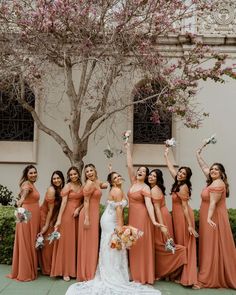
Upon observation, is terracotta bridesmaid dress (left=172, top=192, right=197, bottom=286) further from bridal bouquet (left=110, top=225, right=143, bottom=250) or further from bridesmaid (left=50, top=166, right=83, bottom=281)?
bridesmaid (left=50, top=166, right=83, bottom=281)

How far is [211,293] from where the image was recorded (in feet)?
22.3

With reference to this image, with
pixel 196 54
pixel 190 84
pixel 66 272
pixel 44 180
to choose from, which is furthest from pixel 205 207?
pixel 44 180

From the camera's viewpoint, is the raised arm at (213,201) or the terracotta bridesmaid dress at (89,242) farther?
the terracotta bridesmaid dress at (89,242)

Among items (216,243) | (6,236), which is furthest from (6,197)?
(216,243)

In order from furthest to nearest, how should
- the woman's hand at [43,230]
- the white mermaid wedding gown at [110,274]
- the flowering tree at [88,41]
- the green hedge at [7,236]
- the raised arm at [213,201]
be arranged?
1. the flowering tree at [88,41]
2. the green hedge at [7,236]
3. the woman's hand at [43,230]
4. the raised arm at [213,201]
5. the white mermaid wedding gown at [110,274]

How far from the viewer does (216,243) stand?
7.10 m

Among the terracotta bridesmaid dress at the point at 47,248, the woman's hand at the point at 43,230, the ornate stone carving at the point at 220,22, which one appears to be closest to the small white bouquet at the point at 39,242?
the woman's hand at the point at 43,230

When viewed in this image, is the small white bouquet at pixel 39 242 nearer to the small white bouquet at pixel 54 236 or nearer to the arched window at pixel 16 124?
the small white bouquet at pixel 54 236

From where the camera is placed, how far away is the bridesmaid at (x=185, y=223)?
711cm

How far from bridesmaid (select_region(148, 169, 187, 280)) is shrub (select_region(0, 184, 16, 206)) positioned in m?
6.71

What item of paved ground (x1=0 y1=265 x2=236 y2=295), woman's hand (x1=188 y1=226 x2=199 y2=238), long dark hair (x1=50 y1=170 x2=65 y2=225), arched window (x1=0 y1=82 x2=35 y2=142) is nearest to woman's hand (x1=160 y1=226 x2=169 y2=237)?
woman's hand (x1=188 y1=226 x2=199 y2=238)

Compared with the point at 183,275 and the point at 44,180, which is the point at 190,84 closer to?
the point at 183,275

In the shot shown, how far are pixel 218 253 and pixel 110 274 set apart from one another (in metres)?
1.83

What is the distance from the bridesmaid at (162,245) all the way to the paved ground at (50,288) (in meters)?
0.23
